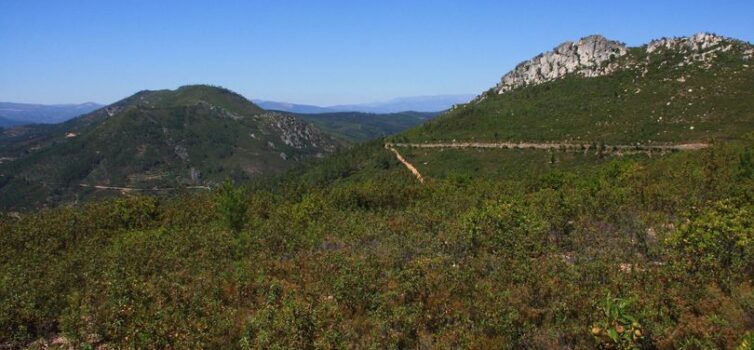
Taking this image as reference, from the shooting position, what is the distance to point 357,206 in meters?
65.1

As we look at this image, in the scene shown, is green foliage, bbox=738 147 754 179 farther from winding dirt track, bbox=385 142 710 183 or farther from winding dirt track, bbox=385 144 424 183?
winding dirt track, bbox=385 144 424 183

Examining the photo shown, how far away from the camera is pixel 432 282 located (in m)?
23.7

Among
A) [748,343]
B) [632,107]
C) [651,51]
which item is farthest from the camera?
[651,51]

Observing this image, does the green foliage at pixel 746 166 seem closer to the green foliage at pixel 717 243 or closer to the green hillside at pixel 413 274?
the green hillside at pixel 413 274

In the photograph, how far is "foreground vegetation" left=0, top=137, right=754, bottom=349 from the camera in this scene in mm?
18047

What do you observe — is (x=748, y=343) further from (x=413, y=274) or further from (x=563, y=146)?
(x=563, y=146)

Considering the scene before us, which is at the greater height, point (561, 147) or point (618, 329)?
point (618, 329)

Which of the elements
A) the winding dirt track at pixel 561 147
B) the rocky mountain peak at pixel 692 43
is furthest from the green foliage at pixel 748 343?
the rocky mountain peak at pixel 692 43

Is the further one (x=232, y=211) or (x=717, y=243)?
(x=232, y=211)

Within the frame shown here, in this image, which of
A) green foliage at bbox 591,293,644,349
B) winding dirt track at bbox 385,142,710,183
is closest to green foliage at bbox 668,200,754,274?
green foliage at bbox 591,293,644,349

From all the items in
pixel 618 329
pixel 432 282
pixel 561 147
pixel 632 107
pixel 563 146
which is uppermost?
pixel 632 107

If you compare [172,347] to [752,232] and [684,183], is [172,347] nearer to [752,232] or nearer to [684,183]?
[752,232]

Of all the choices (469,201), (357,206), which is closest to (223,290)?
(469,201)

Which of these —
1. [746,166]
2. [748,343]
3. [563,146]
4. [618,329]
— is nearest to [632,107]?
[563,146]
